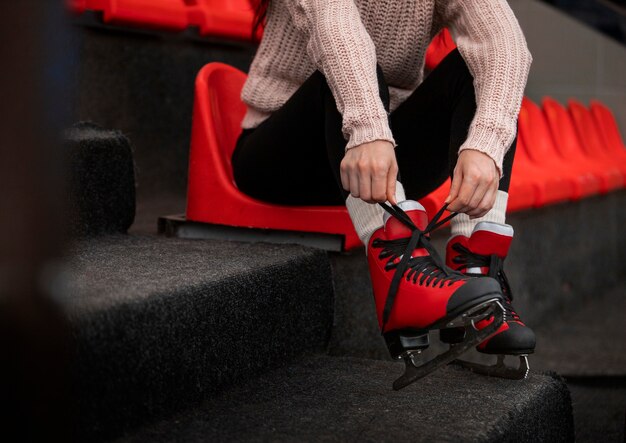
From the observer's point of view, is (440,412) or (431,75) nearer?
(440,412)

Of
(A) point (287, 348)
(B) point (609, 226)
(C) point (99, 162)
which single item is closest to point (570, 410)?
(A) point (287, 348)

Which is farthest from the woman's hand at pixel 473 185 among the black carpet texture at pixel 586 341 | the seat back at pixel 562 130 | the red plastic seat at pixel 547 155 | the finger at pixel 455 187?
the seat back at pixel 562 130

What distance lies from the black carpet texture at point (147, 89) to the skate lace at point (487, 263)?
0.93m

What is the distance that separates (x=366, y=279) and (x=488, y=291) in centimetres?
47

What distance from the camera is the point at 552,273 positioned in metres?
2.17

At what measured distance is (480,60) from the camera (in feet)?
3.21

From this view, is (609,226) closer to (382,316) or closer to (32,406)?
(382,316)

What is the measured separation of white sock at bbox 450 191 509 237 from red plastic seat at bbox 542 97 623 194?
1.64m

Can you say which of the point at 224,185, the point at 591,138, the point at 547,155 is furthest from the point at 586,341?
the point at 591,138

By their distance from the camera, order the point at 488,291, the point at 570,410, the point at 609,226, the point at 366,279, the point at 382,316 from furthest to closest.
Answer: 1. the point at 609,226
2. the point at 366,279
3. the point at 570,410
4. the point at 382,316
5. the point at 488,291

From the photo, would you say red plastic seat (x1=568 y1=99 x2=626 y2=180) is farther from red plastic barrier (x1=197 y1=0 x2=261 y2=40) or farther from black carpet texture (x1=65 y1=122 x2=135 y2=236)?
black carpet texture (x1=65 y1=122 x2=135 y2=236)

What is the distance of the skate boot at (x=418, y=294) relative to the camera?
0.81 metres

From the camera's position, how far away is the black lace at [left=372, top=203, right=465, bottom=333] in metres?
0.86

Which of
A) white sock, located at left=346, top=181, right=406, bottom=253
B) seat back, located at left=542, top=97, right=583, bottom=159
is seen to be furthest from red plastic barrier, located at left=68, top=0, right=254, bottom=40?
seat back, located at left=542, top=97, right=583, bottom=159
